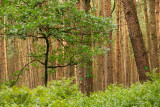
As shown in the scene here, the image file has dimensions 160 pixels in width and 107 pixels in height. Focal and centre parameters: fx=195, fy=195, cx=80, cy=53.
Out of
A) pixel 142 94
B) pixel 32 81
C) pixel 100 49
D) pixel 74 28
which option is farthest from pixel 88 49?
pixel 32 81

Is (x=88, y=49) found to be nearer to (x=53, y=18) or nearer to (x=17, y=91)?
(x=53, y=18)

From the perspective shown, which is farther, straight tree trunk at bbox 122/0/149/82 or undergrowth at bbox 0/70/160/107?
straight tree trunk at bbox 122/0/149/82

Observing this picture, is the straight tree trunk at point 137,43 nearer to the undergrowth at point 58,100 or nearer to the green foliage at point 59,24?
the green foliage at point 59,24

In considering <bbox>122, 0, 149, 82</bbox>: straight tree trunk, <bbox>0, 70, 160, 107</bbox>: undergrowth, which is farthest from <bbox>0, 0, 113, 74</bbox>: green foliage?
<bbox>0, 70, 160, 107</bbox>: undergrowth

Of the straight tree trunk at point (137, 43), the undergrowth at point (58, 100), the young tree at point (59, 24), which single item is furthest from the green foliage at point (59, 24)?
the undergrowth at point (58, 100)

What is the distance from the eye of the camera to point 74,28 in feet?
21.6

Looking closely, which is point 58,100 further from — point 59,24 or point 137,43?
point 137,43

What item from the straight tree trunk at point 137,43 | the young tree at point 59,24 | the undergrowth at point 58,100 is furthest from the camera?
the straight tree trunk at point 137,43

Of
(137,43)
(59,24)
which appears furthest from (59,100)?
(137,43)

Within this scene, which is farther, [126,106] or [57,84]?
[57,84]

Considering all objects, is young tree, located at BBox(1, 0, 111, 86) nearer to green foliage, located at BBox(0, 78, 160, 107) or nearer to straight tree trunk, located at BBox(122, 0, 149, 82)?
straight tree trunk, located at BBox(122, 0, 149, 82)

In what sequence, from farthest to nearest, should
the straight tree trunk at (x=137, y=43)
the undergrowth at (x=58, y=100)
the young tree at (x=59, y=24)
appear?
the straight tree trunk at (x=137, y=43) → the young tree at (x=59, y=24) → the undergrowth at (x=58, y=100)

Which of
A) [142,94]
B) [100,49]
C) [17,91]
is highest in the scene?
[100,49]

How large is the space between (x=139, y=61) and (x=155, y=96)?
2.57 m
